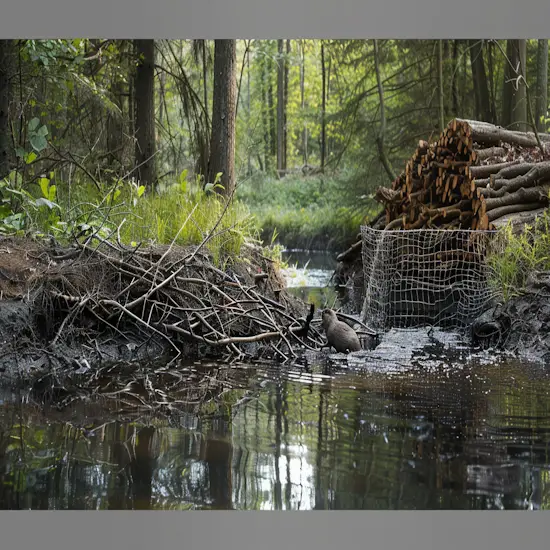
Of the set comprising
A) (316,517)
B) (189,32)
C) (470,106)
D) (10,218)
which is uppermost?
(470,106)

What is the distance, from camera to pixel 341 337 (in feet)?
20.4

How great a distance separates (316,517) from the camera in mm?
3002

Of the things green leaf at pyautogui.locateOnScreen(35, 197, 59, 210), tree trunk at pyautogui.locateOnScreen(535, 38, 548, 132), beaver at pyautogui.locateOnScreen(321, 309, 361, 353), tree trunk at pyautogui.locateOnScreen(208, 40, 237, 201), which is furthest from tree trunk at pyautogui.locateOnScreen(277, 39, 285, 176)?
beaver at pyautogui.locateOnScreen(321, 309, 361, 353)

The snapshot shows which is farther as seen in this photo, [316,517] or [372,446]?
[372,446]

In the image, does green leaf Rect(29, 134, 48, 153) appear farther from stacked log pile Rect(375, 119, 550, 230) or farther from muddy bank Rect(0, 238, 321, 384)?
stacked log pile Rect(375, 119, 550, 230)

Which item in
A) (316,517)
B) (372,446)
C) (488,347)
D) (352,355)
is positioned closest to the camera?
(316,517)

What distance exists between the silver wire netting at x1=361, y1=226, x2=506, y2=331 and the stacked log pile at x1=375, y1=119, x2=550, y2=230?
347mm

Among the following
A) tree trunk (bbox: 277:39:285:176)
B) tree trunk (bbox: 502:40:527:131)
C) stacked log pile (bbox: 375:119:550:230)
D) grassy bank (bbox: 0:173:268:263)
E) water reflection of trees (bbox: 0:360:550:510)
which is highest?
tree trunk (bbox: 277:39:285:176)

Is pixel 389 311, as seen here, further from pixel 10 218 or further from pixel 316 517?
pixel 316 517

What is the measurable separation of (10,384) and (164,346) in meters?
1.45

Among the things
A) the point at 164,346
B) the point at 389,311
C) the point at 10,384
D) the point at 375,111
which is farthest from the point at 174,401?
the point at 375,111

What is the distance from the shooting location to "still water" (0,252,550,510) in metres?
3.15

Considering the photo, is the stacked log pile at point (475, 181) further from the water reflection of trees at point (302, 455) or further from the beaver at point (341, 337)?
the water reflection of trees at point (302, 455)

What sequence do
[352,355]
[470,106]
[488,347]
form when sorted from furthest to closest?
[470,106] < [488,347] < [352,355]
